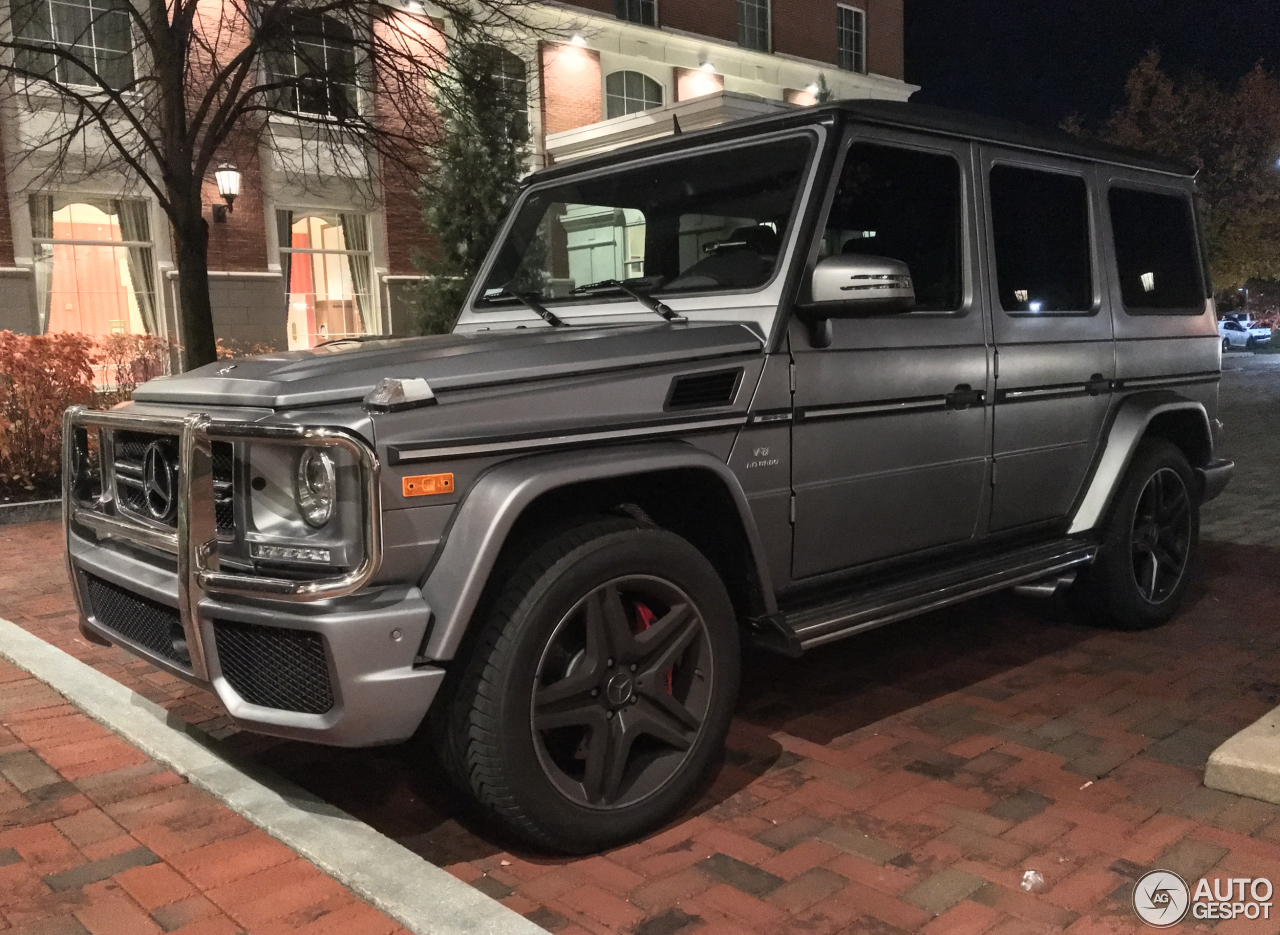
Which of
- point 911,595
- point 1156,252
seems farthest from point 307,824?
point 1156,252

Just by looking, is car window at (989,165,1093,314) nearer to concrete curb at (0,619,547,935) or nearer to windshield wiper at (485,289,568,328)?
windshield wiper at (485,289,568,328)

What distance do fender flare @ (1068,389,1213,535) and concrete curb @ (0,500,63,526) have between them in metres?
7.89

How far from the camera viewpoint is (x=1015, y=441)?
4.29 meters

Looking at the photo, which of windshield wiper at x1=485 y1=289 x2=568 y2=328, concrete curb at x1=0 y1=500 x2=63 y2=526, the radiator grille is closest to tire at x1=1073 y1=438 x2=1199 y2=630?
windshield wiper at x1=485 y1=289 x2=568 y2=328

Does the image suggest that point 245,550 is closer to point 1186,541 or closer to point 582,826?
point 582,826

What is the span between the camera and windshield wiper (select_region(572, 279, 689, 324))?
3586 millimetres

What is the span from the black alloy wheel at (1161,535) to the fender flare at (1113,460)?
260mm

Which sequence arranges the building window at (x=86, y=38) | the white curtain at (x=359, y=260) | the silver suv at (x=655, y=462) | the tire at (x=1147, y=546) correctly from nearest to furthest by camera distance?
the silver suv at (x=655, y=462)
the tire at (x=1147, y=546)
the building window at (x=86, y=38)
the white curtain at (x=359, y=260)

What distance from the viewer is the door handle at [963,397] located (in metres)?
3.97

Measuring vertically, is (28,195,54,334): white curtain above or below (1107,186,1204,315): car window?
above

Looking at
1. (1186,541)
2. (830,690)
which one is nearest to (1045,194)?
(1186,541)

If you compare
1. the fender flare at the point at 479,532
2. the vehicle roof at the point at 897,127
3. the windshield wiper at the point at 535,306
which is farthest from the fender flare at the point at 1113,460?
the fender flare at the point at 479,532

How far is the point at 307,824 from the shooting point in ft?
10.0

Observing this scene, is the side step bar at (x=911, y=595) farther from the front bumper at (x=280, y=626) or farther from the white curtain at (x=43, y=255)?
the white curtain at (x=43, y=255)
